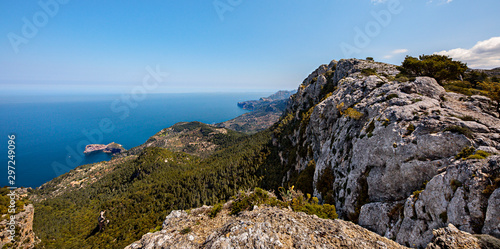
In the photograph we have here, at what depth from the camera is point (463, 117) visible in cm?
1752

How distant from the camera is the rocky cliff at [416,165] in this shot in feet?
38.3

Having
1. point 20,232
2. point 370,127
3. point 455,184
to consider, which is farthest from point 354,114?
point 20,232

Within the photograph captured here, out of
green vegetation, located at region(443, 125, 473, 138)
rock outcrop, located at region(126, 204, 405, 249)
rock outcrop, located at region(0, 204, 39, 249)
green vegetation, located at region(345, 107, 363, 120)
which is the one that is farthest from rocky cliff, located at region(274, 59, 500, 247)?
rock outcrop, located at region(0, 204, 39, 249)

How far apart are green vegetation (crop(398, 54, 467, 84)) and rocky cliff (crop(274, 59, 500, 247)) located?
34.5 feet

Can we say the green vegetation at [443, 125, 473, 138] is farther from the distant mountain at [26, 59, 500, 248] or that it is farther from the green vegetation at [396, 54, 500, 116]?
the green vegetation at [396, 54, 500, 116]

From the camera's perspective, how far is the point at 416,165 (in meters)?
16.9

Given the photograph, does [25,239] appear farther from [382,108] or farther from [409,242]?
[382,108]

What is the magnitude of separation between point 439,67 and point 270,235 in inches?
1823

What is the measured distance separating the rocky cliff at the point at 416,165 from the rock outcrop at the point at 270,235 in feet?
16.5

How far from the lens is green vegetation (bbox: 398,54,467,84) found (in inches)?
1196

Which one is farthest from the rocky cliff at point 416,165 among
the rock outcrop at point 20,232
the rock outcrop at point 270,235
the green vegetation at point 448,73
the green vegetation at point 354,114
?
the rock outcrop at point 20,232

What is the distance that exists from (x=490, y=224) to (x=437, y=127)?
37.2 ft

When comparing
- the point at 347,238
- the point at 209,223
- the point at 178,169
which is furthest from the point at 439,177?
the point at 178,169

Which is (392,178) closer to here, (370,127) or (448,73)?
(370,127)
